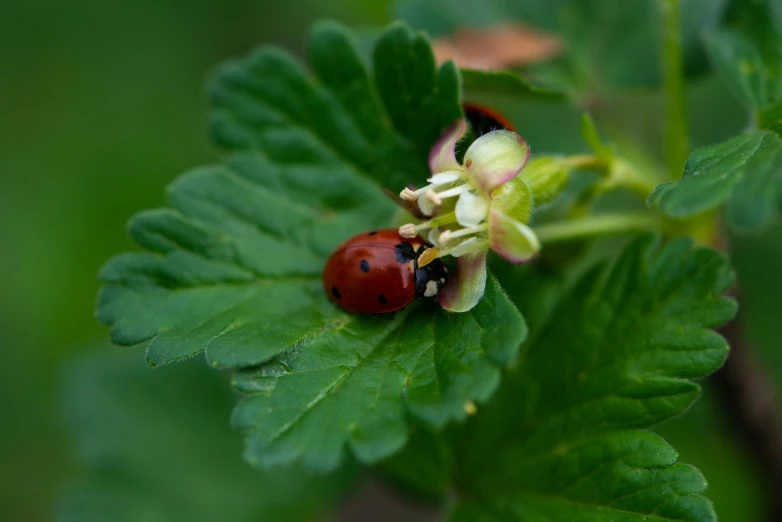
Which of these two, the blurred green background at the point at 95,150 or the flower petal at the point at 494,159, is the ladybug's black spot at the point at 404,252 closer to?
the flower petal at the point at 494,159

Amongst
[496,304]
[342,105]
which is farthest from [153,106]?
[496,304]

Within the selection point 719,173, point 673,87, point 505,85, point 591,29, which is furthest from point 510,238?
point 591,29

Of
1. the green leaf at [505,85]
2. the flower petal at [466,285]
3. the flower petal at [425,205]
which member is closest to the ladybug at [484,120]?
the green leaf at [505,85]

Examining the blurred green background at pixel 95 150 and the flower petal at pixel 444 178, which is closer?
the flower petal at pixel 444 178

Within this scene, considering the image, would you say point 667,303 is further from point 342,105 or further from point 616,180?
point 342,105

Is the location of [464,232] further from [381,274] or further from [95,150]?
[95,150]

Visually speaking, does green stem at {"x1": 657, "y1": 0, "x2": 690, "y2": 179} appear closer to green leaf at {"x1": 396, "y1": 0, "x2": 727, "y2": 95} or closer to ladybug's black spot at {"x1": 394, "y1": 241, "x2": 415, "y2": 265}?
green leaf at {"x1": 396, "y1": 0, "x2": 727, "y2": 95}
